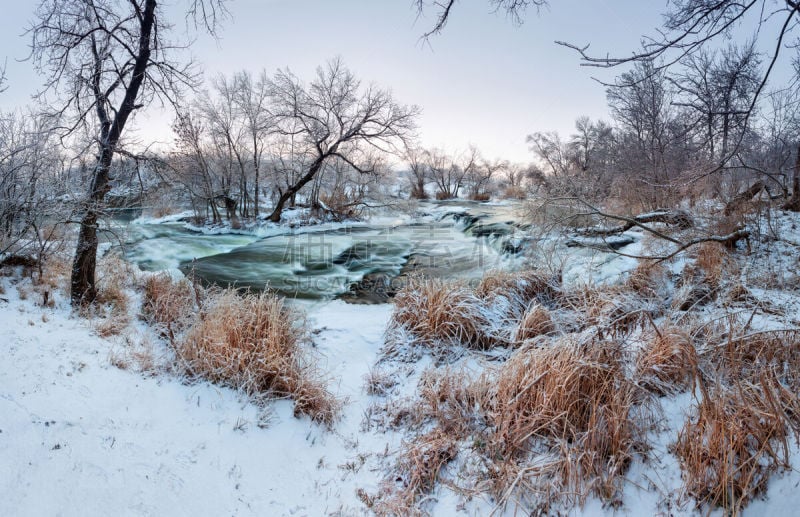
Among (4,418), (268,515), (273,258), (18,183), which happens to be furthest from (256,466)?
(273,258)

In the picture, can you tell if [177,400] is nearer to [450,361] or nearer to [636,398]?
[450,361]

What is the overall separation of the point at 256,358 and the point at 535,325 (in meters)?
3.44

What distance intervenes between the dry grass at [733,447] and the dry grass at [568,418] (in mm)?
364

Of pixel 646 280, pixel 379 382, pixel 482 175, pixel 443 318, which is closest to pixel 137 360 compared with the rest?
pixel 379 382

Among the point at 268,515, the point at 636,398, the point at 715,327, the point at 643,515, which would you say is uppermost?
the point at 715,327

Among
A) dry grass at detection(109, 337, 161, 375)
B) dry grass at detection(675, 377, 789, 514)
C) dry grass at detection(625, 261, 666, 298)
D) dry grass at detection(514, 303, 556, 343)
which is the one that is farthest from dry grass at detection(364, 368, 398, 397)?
dry grass at detection(625, 261, 666, 298)

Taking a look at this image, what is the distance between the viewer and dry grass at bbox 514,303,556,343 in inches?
186

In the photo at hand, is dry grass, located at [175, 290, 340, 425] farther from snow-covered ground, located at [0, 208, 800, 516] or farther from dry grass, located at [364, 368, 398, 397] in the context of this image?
dry grass, located at [364, 368, 398, 397]

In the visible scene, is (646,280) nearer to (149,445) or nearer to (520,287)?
(520,287)

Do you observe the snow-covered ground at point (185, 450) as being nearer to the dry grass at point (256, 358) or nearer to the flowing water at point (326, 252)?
the dry grass at point (256, 358)

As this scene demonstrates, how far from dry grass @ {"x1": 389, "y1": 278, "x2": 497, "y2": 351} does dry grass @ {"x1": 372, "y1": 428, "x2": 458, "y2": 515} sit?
68.3 inches

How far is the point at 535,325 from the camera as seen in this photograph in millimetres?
4781

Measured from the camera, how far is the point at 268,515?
2684mm

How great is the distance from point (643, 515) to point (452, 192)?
35212mm
